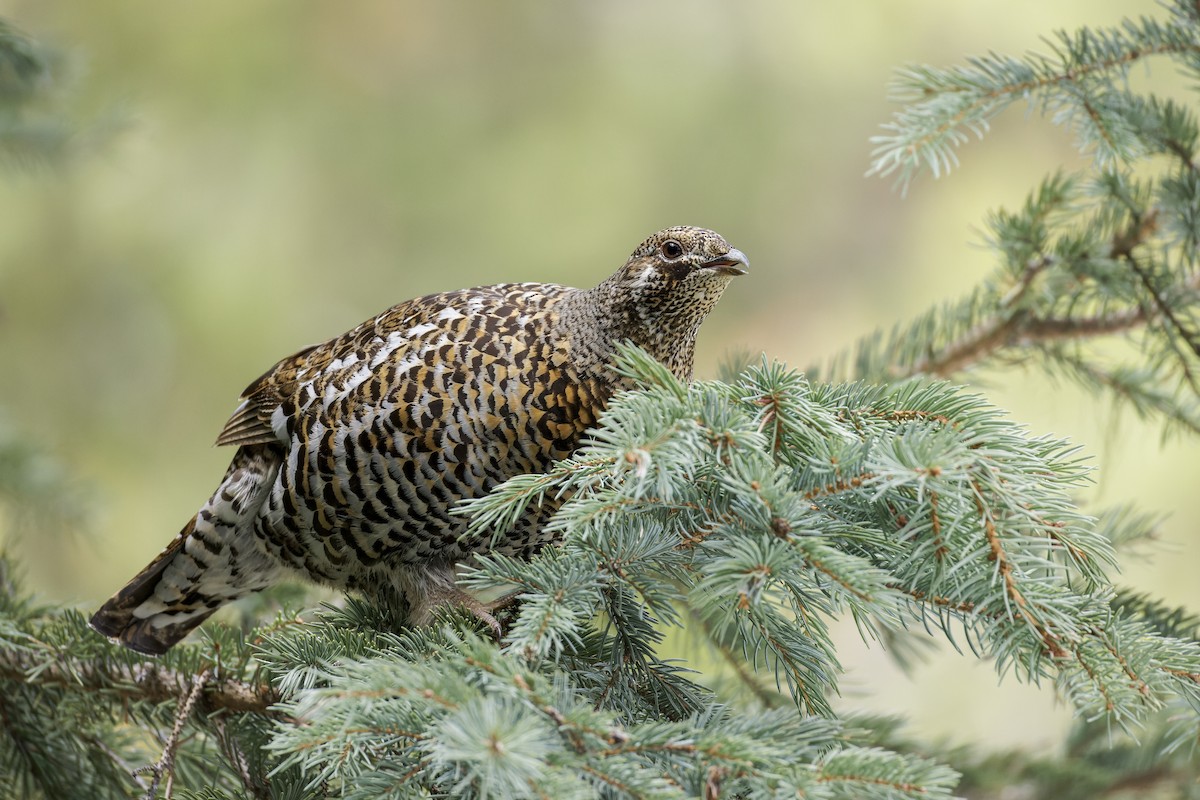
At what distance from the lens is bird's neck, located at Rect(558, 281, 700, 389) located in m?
2.08

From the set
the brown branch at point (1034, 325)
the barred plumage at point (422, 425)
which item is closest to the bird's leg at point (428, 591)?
the barred plumage at point (422, 425)

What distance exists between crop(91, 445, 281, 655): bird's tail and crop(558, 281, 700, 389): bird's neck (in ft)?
2.77

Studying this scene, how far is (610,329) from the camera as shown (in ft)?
6.93

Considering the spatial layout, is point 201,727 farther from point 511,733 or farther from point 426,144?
point 426,144

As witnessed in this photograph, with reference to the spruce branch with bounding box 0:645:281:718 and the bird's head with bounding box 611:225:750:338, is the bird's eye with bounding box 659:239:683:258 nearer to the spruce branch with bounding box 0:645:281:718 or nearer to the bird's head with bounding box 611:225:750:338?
the bird's head with bounding box 611:225:750:338

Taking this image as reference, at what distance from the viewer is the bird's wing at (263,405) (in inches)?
97.6

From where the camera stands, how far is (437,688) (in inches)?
48.0

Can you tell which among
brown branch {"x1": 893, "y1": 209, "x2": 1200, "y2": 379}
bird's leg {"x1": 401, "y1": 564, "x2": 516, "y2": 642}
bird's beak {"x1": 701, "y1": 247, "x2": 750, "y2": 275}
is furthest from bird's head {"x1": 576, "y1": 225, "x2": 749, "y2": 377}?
brown branch {"x1": 893, "y1": 209, "x2": 1200, "y2": 379}

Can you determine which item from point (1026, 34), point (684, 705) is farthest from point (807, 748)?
point (1026, 34)

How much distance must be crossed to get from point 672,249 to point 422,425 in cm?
62

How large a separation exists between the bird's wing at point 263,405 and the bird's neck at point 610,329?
27.4 inches

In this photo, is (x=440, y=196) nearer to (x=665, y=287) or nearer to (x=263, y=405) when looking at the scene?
(x=263, y=405)

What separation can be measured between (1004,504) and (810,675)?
357mm

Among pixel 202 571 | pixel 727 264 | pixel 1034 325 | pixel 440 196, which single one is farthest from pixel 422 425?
pixel 440 196
